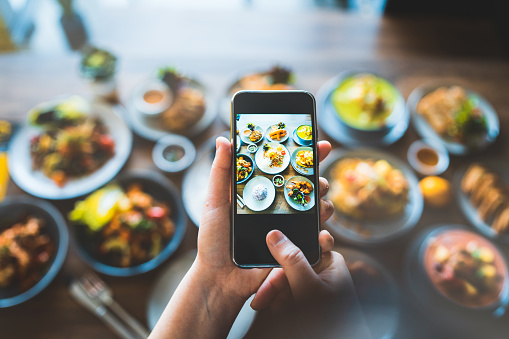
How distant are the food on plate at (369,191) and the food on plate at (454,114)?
402 millimetres

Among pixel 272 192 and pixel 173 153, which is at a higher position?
pixel 272 192

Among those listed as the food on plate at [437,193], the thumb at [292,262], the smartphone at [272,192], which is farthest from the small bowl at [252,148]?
the food on plate at [437,193]

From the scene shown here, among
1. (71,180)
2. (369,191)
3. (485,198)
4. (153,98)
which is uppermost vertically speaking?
(153,98)

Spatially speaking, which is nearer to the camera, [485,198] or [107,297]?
[107,297]

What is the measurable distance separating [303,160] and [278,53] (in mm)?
1284

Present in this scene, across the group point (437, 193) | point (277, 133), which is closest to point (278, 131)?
point (277, 133)

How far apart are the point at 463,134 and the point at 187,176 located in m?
1.39

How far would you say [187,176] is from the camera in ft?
5.07

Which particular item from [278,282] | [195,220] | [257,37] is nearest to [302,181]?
[278,282]

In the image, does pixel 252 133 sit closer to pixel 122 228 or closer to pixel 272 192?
pixel 272 192

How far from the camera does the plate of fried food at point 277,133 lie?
85 cm

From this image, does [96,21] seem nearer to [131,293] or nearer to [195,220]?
[195,220]

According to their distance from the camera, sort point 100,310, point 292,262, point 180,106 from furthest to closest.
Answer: point 180,106 < point 100,310 < point 292,262

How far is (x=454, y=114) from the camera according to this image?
5.65 feet
